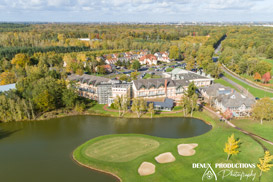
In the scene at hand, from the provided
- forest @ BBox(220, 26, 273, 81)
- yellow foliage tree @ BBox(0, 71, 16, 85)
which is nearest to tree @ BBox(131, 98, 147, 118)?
yellow foliage tree @ BBox(0, 71, 16, 85)

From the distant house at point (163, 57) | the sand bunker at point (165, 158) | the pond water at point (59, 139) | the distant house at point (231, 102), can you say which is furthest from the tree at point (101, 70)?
the sand bunker at point (165, 158)

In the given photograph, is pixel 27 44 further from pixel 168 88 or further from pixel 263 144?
pixel 263 144

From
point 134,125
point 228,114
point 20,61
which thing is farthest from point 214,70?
point 20,61

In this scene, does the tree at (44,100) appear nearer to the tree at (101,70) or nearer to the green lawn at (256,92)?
the tree at (101,70)

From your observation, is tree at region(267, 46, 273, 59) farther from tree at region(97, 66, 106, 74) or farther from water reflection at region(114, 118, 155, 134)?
water reflection at region(114, 118, 155, 134)

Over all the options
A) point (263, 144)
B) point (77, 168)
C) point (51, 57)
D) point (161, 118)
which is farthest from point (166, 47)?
point (77, 168)
